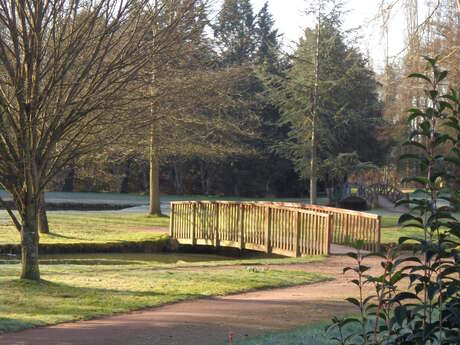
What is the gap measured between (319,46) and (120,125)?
65.1ft

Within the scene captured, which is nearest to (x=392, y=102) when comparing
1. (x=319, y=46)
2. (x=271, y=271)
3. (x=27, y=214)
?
(x=319, y=46)

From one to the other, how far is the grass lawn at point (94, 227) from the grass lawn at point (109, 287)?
6.85 m

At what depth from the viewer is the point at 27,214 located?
11414mm

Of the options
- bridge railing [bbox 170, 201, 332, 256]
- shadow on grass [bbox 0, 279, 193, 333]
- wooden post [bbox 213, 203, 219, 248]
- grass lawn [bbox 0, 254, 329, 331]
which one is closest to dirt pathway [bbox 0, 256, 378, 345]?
shadow on grass [bbox 0, 279, 193, 333]

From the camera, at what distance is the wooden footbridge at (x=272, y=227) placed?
694 inches

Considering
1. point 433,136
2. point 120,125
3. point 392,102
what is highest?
point 392,102

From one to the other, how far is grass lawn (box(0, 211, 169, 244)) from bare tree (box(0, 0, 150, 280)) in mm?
9428

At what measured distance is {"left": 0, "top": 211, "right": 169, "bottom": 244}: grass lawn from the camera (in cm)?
2176

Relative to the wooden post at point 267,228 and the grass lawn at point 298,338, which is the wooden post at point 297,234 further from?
the grass lawn at point 298,338

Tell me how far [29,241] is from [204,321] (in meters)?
4.23

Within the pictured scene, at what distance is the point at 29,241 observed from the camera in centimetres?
1148

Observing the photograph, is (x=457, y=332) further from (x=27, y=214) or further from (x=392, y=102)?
(x=392, y=102)

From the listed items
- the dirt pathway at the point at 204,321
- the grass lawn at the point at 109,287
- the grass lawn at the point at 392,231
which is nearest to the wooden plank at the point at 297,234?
the grass lawn at the point at 392,231

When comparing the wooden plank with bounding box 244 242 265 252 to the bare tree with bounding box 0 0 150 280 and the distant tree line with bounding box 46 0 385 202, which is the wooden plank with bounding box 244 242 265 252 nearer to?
the distant tree line with bounding box 46 0 385 202
